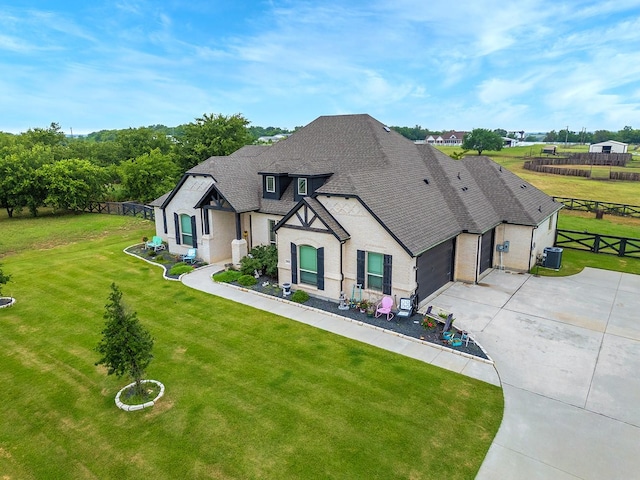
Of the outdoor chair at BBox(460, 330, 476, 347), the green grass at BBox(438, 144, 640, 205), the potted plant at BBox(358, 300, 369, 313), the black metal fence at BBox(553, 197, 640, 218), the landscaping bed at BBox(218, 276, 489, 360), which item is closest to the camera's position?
the landscaping bed at BBox(218, 276, 489, 360)

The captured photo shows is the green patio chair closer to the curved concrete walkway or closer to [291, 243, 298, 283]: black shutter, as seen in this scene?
the curved concrete walkway

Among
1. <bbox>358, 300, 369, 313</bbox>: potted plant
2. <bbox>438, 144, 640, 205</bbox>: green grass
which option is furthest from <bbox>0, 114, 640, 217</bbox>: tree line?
<bbox>438, 144, 640, 205</bbox>: green grass

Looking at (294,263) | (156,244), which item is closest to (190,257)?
(156,244)

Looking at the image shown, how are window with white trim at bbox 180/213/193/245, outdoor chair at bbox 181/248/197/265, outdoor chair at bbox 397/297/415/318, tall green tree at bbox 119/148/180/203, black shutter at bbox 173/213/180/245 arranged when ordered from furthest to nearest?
tall green tree at bbox 119/148/180/203, black shutter at bbox 173/213/180/245, window with white trim at bbox 180/213/193/245, outdoor chair at bbox 181/248/197/265, outdoor chair at bbox 397/297/415/318

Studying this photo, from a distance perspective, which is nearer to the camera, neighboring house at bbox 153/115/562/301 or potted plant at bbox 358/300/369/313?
potted plant at bbox 358/300/369/313

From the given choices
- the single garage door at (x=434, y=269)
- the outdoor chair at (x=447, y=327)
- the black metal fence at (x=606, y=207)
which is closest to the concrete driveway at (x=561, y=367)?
the single garage door at (x=434, y=269)

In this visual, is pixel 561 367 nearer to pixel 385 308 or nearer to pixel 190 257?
pixel 385 308

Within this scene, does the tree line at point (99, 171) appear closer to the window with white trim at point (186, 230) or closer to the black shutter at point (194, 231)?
the window with white trim at point (186, 230)
